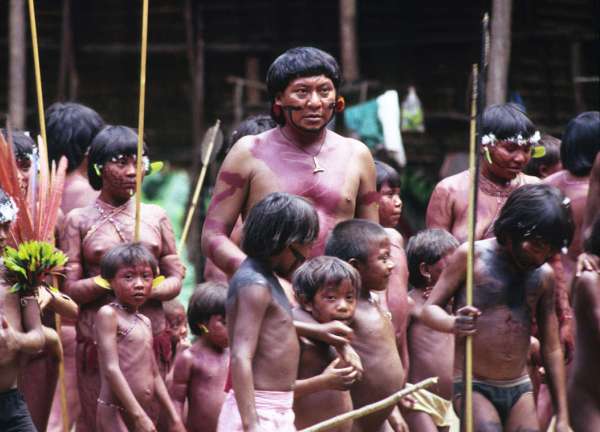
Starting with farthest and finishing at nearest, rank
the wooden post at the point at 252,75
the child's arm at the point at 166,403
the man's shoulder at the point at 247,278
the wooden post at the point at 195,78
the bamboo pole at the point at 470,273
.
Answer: the wooden post at the point at 252,75 < the wooden post at the point at 195,78 < the child's arm at the point at 166,403 < the bamboo pole at the point at 470,273 < the man's shoulder at the point at 247,278

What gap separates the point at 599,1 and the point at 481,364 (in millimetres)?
8906

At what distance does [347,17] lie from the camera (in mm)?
13969

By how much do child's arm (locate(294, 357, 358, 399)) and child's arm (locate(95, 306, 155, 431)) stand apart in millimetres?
1554

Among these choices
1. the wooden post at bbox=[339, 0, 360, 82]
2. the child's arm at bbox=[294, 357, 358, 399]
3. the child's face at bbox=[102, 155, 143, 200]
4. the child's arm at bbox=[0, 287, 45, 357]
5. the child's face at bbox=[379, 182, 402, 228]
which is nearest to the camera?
the child's arm at bbox=[294, 357, 358, 399]

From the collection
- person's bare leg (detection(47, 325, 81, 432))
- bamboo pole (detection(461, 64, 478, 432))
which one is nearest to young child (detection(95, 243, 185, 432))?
person's bare leg (detection(47, 325, 81, 432))

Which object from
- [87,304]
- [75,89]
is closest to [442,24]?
[75,89]

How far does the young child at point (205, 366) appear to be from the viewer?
26.6ft

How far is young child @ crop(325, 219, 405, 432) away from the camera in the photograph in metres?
6.35

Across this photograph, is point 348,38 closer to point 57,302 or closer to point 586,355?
point 57,302

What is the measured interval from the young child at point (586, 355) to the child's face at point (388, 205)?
1606mm

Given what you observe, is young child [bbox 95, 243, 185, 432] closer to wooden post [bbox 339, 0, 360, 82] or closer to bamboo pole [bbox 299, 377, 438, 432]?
bamboo pole [bbox 299, 377, 438, 432]

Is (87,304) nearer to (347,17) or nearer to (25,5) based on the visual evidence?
(347,17)

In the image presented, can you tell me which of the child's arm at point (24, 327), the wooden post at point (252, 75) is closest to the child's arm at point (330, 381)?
the child's arm at point (24, 327)

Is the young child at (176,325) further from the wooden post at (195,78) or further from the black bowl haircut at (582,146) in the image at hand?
the wooden post at (195,78)
